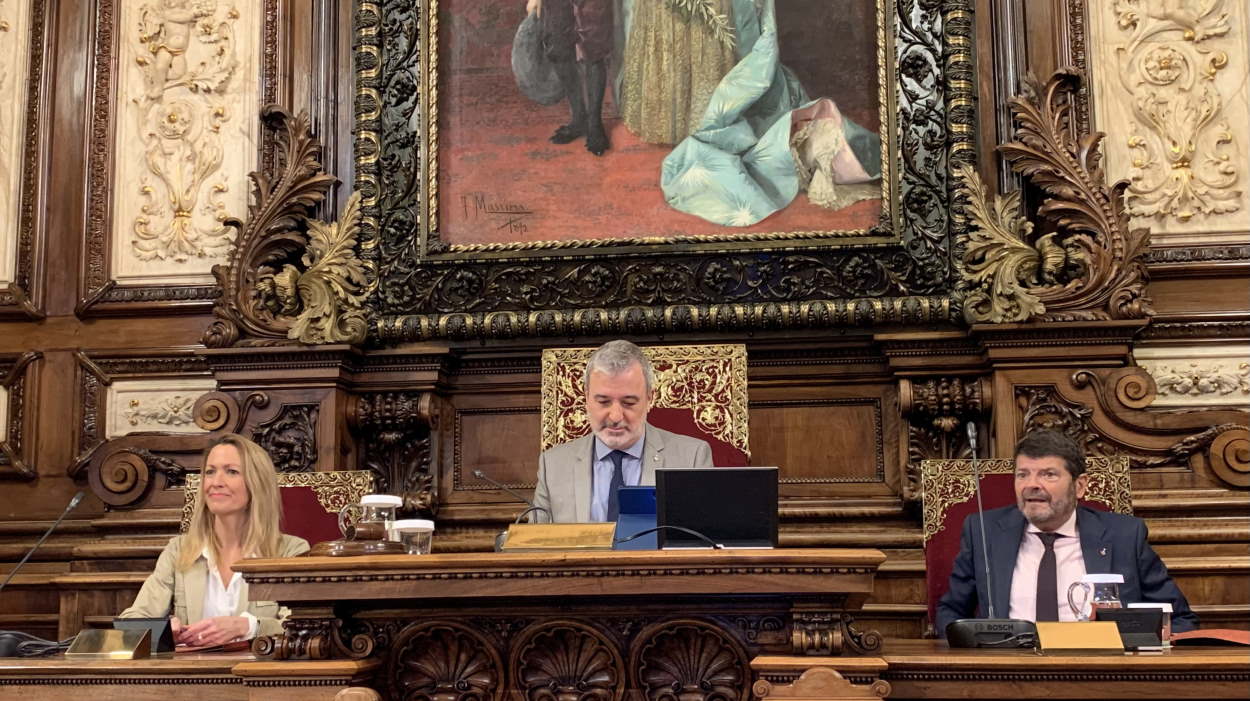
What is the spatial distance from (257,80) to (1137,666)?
4.12 meters

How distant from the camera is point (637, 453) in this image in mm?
4449

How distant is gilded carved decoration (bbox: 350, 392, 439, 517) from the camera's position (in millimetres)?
5227

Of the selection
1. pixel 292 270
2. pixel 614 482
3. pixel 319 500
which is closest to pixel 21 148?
pixel 292 270

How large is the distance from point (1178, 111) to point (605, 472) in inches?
98.6

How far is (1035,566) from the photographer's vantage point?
405 cm

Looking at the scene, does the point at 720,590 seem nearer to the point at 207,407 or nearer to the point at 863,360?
the point at 863,360

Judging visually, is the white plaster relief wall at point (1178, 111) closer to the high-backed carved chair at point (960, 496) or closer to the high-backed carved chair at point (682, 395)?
the high-backed carved chair at point (960, 496)

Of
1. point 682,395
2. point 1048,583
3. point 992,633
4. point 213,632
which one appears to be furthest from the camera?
point 682,395

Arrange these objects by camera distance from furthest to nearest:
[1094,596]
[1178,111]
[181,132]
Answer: [181,132], [1178,111], [1094,596]

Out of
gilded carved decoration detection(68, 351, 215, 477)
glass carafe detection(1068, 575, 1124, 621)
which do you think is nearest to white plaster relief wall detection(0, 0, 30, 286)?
gilded carved decoration detection(68, 351, 215, 477)

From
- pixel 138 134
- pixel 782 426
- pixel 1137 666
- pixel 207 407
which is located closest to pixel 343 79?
pixel 138 134

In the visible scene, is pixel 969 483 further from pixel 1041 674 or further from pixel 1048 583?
pixel 1041 674

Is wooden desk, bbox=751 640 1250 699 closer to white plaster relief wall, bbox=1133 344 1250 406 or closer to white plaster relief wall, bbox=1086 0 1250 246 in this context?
white plaster relief wall, bbox=1133 344 1250 406

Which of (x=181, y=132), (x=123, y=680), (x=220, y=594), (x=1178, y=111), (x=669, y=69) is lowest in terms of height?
(x=123, y=680)
